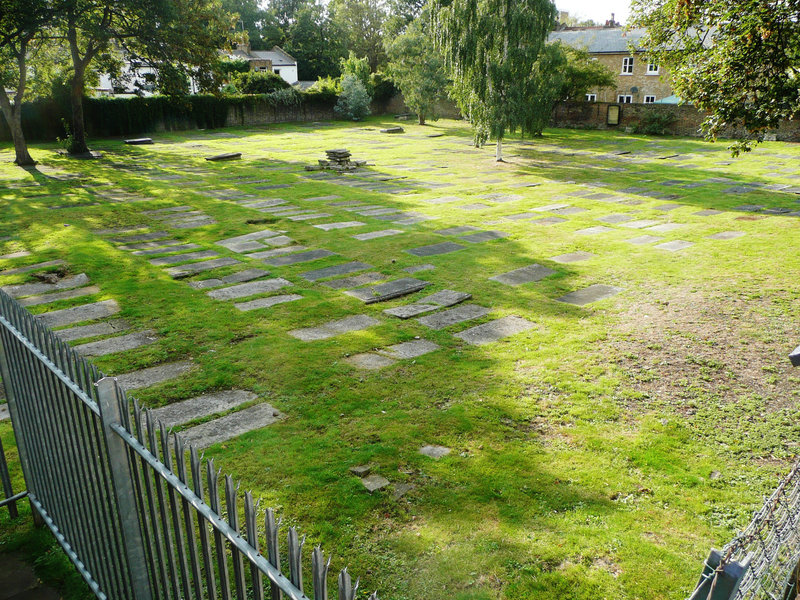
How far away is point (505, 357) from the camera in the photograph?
7707 mm

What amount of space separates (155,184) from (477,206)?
1100 centimetres

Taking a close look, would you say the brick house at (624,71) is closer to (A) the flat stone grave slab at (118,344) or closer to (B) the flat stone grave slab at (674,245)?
(B) the flat stone grave slab at (674,245)

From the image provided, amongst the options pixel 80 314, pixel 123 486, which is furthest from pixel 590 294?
pixel 123 486

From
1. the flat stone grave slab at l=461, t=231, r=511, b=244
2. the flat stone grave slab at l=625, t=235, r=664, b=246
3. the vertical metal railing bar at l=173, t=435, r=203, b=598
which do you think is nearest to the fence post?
the vertical metal railing bar at l=173, t=435, r=203, b=598

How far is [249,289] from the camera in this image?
10.2 meters

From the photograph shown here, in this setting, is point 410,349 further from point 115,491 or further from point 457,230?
point 457,230

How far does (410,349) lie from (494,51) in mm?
17407

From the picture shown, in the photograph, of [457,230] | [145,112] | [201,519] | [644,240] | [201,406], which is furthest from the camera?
[145,112]

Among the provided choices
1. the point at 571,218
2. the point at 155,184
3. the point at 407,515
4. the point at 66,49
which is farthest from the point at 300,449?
the point at 66,49

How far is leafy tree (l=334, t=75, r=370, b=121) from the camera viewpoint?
45.6 metres

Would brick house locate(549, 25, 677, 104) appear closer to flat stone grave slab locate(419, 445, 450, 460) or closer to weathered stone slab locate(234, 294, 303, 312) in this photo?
weathered stone slab locate(234, 294, 303, 312)

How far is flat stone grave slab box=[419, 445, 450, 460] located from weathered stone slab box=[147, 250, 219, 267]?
7872 mm

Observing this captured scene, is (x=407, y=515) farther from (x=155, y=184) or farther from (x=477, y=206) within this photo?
(x=155, y=184)

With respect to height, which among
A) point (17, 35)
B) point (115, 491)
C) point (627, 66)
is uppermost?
point (627, 66)
